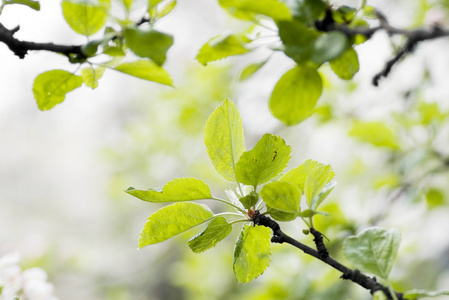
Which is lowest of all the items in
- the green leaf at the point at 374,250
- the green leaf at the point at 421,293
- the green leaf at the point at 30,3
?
the green leaf at the point at 421,293

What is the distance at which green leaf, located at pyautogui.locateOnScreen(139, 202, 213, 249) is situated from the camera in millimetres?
281

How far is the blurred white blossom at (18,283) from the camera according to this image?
1.40 feet

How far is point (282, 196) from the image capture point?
264 mm

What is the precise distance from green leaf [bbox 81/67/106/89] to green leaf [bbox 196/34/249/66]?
3.3 inches

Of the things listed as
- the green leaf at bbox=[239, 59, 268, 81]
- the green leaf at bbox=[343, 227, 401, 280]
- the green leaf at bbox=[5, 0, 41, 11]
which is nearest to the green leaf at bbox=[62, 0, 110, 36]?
the green leaf at bbox=[5, 0, 41, 11]

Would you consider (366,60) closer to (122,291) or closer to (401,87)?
(401,87)

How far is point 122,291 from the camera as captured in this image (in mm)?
1405

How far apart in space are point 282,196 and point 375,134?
448 mm

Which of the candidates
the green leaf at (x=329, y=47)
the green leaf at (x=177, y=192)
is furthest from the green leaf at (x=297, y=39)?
the green leaf at (x=177, y=192)

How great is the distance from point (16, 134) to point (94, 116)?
0.64 metres

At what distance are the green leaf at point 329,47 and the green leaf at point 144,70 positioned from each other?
4.7 inches

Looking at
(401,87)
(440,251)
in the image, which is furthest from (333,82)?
(440,251)

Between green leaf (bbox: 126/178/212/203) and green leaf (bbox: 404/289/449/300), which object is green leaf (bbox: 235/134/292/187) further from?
green leaf (bbox: 404/289/449/300)

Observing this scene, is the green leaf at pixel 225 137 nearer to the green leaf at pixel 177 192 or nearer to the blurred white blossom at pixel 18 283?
the green leaf at pixel 177 192
